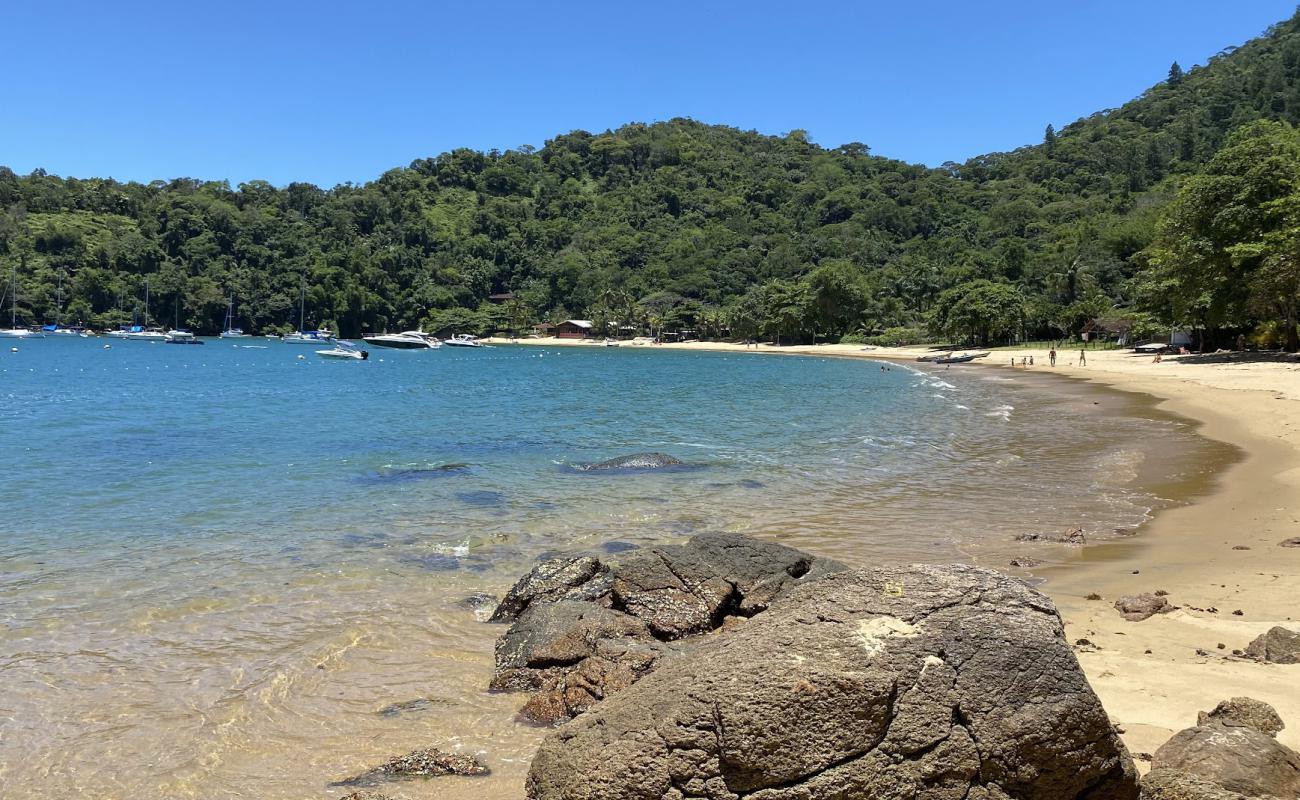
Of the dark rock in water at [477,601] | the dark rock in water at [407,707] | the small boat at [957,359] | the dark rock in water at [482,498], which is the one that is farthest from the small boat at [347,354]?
the dark rock in water at [407,707]

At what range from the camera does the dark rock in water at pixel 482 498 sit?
15.7 meters

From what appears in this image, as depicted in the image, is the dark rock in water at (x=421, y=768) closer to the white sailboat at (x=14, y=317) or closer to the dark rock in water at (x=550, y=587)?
the dark rock in water at (x=550, y=587)

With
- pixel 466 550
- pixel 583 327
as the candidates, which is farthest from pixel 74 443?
pixel 583 327

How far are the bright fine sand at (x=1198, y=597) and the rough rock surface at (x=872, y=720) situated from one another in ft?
6.17

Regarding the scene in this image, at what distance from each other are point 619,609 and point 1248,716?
523cm

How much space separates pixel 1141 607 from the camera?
8.51 metres

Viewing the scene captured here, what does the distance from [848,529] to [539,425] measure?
58.6ft

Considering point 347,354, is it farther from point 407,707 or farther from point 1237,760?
point 1237,760

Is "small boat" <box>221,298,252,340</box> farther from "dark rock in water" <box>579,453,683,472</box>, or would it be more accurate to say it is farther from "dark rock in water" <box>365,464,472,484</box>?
"dark rock in water" <box>579,453,683,472</box>

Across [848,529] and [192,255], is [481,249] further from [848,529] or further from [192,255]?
[848,529]

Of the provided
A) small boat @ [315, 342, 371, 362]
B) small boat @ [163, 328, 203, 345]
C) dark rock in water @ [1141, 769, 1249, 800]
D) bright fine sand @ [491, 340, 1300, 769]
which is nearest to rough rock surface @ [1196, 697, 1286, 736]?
bright fine sand @ [491, 340, 1300, 769]

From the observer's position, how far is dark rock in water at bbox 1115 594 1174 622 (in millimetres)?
8367

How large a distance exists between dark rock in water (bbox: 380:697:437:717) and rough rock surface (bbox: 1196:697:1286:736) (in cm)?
560

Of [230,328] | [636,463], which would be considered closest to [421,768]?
[636,463]
